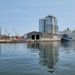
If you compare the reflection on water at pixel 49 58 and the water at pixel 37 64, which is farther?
the reflection on water at pixel 49 58

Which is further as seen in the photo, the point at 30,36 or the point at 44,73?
the point at 30,36

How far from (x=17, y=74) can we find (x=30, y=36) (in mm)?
133210

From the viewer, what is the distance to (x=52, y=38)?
548 feet

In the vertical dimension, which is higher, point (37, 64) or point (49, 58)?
point (49, 58)

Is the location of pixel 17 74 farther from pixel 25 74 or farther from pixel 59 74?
pixel 59 74

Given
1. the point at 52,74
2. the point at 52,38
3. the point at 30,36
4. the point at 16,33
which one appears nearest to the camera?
the point at 52,74

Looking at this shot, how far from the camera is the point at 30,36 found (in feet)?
486

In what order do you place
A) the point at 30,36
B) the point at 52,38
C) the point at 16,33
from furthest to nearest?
the point at 16,33, the point at 52,38, the point at 30,36

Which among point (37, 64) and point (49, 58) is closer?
point (37, 64)

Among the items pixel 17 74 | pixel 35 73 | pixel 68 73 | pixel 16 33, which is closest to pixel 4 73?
pixel 17 74

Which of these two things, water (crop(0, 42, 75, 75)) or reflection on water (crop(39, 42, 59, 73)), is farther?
reflection on water (crop(39, 42, 59, 73))

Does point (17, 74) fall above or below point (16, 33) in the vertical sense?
below

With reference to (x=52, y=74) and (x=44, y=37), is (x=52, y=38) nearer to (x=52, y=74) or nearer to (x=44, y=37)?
(x=44, y=37)

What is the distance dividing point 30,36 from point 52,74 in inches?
5253
